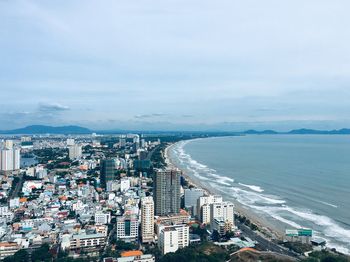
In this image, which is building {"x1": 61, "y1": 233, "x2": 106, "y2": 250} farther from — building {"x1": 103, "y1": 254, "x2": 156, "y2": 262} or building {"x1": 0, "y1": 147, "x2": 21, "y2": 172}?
building {"x1": 0, "y1": 147, "x2": 21, "y2": 172}

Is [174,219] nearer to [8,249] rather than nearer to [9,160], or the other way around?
[8,249]

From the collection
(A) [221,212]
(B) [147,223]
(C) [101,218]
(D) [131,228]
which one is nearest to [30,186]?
(C) [101,218]

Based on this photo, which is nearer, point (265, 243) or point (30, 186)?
point (265, 243)

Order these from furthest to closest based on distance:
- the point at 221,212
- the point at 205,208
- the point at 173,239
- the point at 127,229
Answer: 1. the point at 205,208
2. the point at 221,212
3. the point at 127,229
4. the point at 173,239

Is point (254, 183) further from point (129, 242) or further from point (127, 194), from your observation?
point (129, 242)

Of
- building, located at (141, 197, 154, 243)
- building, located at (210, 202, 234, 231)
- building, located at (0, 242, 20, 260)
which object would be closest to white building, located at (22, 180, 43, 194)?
building, located at (0, 242, 20, 260)

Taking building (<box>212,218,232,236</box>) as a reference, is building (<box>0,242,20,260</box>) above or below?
below

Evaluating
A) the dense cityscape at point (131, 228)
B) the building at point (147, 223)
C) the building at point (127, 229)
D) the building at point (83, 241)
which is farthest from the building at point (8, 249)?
the building at point (147, 223)
